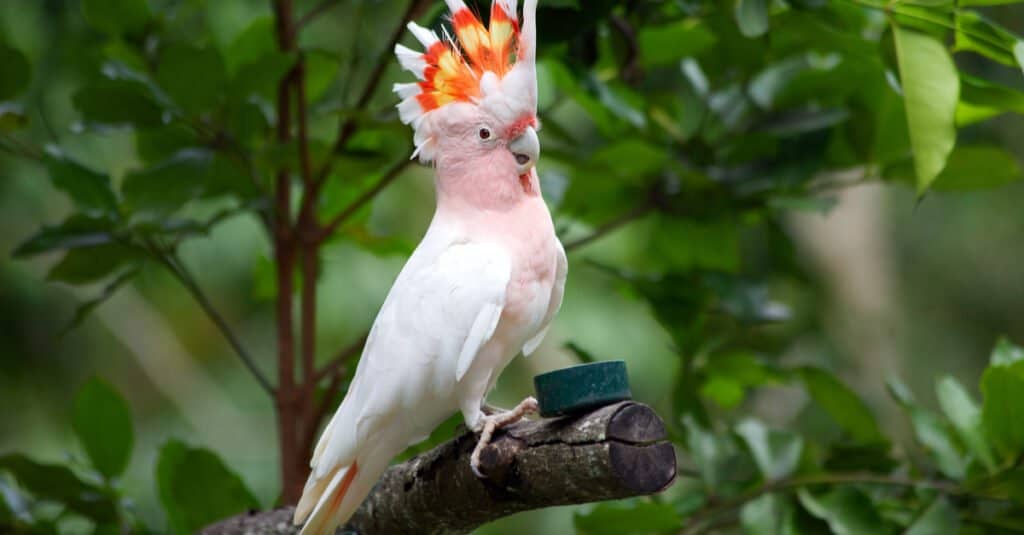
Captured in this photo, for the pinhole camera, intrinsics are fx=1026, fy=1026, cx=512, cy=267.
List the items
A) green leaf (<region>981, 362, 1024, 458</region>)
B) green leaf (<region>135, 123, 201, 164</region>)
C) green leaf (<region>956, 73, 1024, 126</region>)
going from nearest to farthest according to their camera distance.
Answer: green leaf (<region>956, 73, 1024, 126</region>)
green leaf (<region>981, 362, 1024, 458</region>)
green leaf (<region>135, 123, 201, 164</region>)

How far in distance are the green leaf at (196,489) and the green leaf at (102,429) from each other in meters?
0.07

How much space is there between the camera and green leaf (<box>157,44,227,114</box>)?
5.23ft

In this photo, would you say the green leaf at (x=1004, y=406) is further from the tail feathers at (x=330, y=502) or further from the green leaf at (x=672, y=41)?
the tail feathers at (x=330, y=502)

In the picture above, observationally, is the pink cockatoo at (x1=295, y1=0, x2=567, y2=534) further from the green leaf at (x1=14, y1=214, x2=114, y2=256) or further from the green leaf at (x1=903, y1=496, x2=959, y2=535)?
the green leaf at (x1=903, y1=496, x2=959, y2=535)

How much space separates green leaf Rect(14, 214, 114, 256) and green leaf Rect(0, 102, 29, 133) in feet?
0.74

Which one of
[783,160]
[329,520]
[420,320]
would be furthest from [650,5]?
[329,520]

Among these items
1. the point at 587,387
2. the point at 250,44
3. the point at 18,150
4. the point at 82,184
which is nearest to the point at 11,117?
the point at 18,150

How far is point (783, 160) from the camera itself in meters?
1.89

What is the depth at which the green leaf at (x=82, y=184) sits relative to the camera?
5.40 ft

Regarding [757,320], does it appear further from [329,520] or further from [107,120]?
[107,120]

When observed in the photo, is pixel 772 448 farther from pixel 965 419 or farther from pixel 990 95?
pixel 990 95

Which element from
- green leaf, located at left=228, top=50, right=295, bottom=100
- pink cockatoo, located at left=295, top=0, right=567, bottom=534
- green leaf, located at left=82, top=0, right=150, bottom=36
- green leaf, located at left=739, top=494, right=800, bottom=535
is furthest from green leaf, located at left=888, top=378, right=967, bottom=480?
green leaf, located at left=82, top=0, right=150, bottom=36

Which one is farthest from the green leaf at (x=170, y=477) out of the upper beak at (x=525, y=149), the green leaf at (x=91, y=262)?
the upper beak at (x=525, y=149)

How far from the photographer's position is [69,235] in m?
1.61
